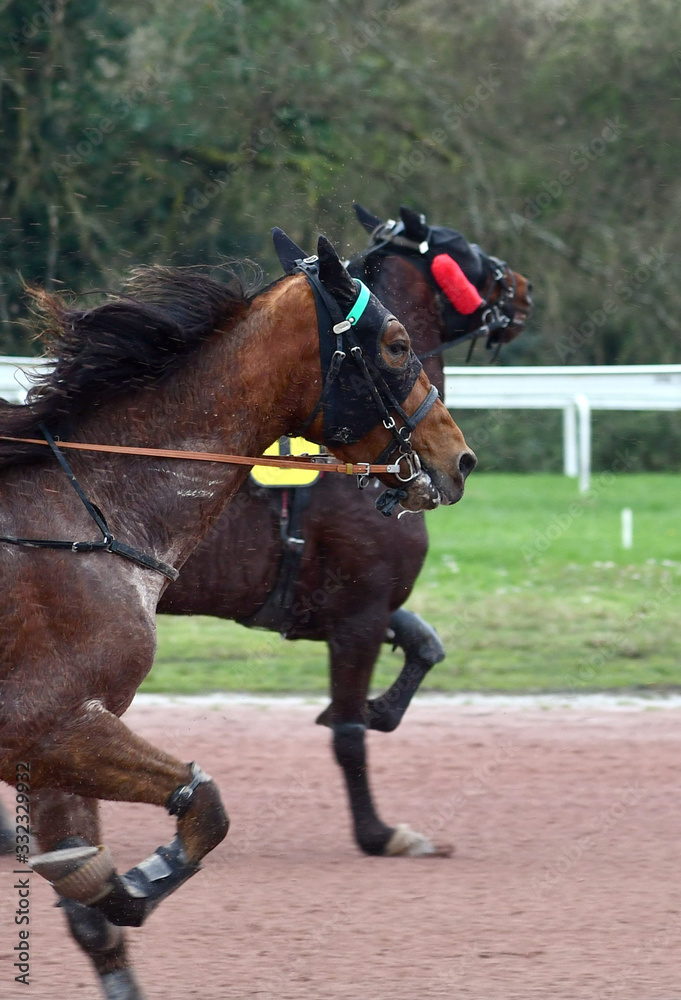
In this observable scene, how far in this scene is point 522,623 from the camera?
7809mm

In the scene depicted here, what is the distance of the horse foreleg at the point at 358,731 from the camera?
Answer: 4.45m

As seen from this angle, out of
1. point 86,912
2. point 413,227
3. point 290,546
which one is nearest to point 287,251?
point 290,546

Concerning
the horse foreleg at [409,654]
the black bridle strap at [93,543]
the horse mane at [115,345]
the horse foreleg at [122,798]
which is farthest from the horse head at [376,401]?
the horse foreleg at [409,654]

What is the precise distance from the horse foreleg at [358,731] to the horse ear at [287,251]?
156 cm

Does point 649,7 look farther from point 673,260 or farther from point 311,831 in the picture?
point 311,831

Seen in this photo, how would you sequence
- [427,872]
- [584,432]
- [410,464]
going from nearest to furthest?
[410,464] → [427,872] → [584,432]

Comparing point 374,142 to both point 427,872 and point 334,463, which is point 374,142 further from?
point 334,463

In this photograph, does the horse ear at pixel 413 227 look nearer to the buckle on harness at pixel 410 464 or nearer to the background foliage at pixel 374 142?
the buckle on harness at pixel 410 464

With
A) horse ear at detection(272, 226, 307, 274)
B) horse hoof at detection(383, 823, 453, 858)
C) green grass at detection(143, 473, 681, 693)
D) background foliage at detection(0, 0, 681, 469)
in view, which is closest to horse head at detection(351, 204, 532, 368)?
horse ear at detection(272, 226, 307, 274)

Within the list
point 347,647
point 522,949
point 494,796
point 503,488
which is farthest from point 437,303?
point 503,488

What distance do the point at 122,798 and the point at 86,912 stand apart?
442 mm

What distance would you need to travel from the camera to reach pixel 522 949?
3488 mm

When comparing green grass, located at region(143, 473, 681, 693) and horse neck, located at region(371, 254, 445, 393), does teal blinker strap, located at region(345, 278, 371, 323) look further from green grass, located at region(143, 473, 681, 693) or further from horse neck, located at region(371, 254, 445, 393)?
green grass, located at region(143, 473, 681, 693)

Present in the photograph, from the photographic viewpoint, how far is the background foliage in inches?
456
